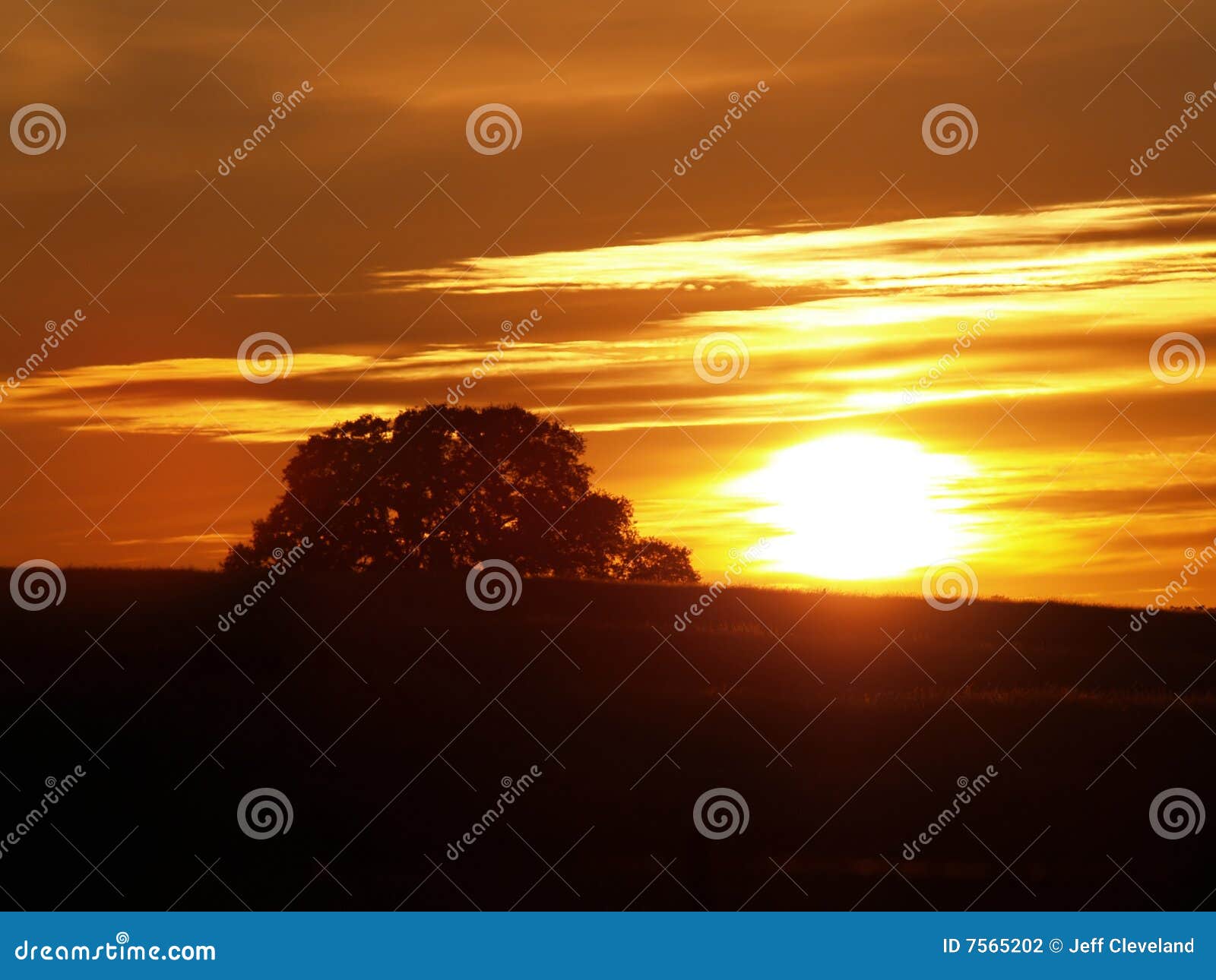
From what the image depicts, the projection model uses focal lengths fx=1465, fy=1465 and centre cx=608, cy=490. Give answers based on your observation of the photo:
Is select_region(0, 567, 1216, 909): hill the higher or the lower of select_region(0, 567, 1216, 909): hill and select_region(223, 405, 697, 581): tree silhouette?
the lower

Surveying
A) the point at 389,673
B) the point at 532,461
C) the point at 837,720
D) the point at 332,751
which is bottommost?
the point at 332,751

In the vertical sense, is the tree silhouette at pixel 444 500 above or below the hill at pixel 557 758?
above

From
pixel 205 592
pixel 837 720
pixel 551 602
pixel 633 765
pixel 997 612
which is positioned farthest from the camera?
pixel 997 612

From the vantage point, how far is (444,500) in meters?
46.9

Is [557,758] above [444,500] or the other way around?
the other way around

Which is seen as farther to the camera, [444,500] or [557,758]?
[444,500]

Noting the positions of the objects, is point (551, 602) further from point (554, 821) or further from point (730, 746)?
point (554, 821)

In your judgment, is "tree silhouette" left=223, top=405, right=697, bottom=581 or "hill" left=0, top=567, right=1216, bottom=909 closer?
"hill" left=0, top=567, right=1216, bottom=909

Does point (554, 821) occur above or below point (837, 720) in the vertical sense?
below

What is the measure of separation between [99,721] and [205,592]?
6.74 m

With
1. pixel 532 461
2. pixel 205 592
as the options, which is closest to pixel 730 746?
pixel 205 592

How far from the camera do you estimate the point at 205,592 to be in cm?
3178

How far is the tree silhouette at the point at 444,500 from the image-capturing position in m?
46.5

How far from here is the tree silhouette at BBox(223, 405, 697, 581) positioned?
153 feet
